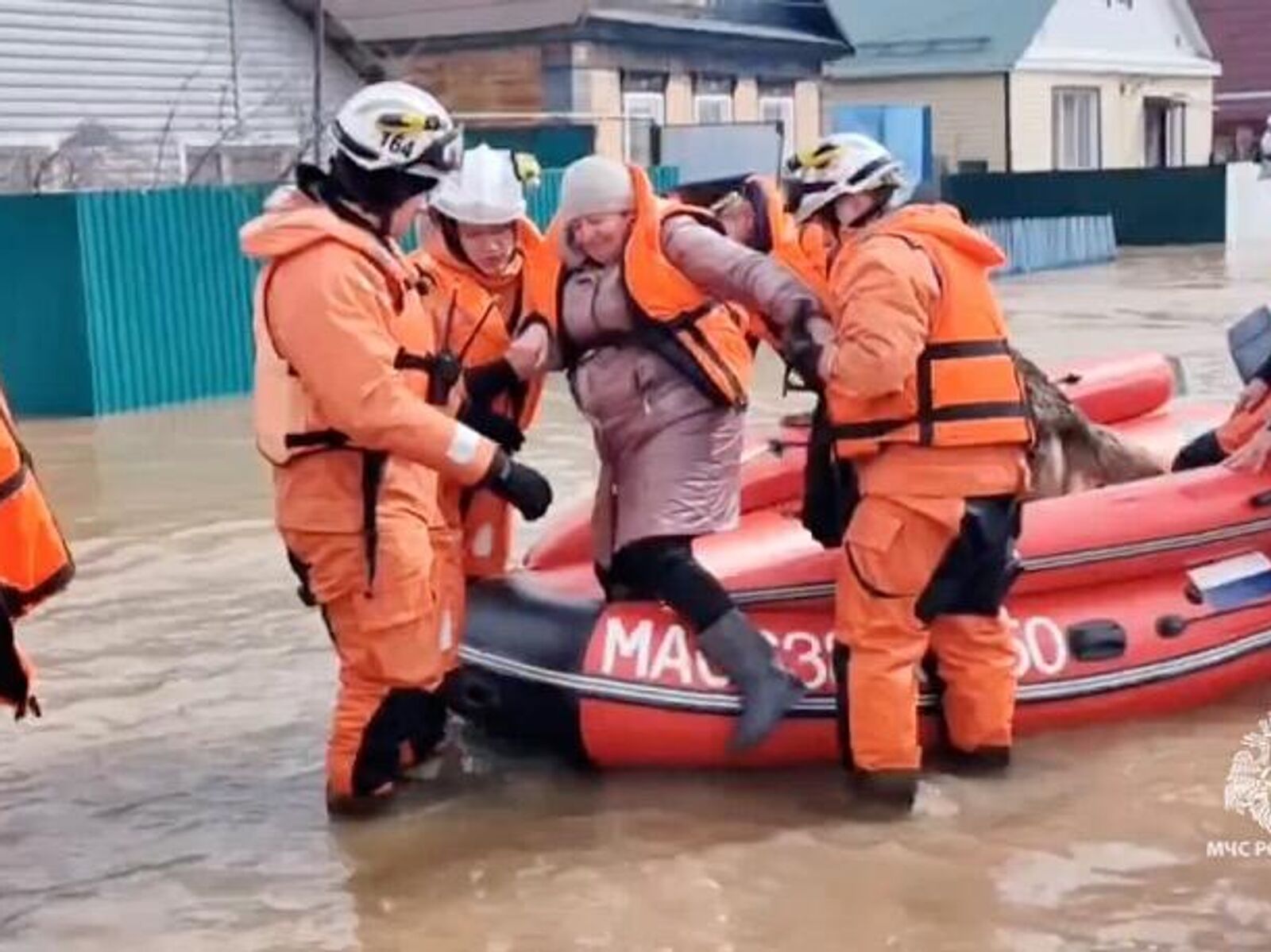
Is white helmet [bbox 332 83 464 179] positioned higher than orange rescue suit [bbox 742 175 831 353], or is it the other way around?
white helmet [bbox 332 83 464 179]

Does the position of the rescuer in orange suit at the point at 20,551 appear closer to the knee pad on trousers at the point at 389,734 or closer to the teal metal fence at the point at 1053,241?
the knee pad on trousers at the point at 389,734

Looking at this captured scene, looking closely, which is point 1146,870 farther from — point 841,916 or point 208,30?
point 208,30

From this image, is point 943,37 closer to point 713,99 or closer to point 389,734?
point 713,99

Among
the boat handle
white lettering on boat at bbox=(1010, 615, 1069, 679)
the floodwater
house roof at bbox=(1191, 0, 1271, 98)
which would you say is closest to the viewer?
the floodwater

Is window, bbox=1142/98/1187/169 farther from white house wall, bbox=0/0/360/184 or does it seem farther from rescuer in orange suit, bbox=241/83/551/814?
rescuer in orange suit, bbox=241/83/551/814

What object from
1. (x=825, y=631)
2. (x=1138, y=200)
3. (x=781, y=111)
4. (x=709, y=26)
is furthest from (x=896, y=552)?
(x=1138, y=200)

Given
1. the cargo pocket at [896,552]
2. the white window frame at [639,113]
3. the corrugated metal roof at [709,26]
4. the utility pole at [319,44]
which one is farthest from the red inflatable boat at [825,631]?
the corrugated metal roof at [709,26]

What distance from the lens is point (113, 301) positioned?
14453 mm

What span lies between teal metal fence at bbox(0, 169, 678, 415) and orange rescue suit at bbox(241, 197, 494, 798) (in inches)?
367

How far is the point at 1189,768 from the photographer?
579cm

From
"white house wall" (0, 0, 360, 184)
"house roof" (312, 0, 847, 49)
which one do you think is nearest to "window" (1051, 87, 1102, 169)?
"house roof" (312, 0, 847, 49)

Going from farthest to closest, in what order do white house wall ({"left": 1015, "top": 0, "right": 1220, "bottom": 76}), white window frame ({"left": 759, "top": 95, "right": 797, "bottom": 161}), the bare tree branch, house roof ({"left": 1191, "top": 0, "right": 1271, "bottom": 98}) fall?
house roof ({"left": 1191, "top": 0, "right": 1271, "bottom": 98}), white house wall ({"left": 1015, "top": 0, "right": 1220, "bottom": 76}), white window frame ({"left": 759, "top": 95, "right": 797, "bottom": 161}), the bare tree branch

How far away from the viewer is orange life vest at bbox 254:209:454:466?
5.15 m

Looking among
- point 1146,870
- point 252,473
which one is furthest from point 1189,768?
point 252,473
